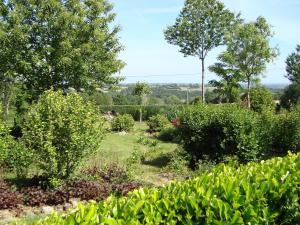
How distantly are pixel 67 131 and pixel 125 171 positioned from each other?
5.81 ft

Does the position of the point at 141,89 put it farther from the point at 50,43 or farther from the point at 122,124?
the point at 50,43

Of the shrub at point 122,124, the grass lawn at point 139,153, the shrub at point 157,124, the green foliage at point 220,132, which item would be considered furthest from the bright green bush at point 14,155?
the shrub at point 157,124

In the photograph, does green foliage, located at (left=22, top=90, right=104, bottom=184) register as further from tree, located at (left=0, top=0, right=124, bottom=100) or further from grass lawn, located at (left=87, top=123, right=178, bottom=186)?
tree, located at (left=0, top=0, right=124, bottom=100)

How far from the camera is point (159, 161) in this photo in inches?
520

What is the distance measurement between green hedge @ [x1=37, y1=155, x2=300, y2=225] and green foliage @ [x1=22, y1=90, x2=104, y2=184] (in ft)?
15.1

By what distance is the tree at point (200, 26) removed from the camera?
28.5 metres

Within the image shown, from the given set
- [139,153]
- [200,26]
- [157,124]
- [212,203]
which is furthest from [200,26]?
[212,203]

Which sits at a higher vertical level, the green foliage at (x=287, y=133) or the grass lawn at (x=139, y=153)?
the green foliage at (x=287, y=133)

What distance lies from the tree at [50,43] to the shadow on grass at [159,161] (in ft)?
16.2

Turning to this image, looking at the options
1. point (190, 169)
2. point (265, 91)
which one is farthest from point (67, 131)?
point (265, 91)

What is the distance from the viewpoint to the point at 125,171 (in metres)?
9.72

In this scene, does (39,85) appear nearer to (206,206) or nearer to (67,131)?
(67,131)

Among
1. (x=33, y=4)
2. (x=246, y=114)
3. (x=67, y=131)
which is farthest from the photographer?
(x=33, y=4)

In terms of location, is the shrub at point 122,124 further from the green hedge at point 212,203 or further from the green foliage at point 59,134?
the green hedge at point 212,203
